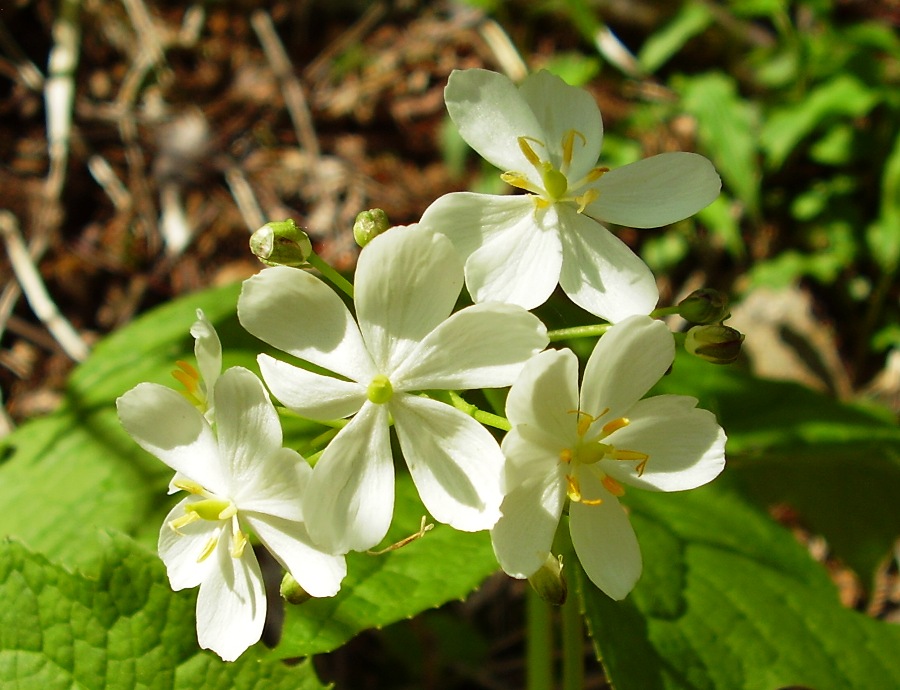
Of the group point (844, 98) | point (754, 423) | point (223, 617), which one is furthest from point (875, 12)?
point (223, 617)

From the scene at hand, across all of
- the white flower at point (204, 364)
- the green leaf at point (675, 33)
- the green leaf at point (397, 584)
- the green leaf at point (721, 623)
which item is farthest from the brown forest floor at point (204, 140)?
the white flower at point (204, 364)

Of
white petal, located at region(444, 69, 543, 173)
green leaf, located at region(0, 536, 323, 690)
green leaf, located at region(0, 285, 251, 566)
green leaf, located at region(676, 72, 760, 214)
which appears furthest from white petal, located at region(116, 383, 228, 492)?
green leaf, located at region(676, 72, 760, 214)

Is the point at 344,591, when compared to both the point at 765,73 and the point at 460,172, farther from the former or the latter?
the point at 765,73

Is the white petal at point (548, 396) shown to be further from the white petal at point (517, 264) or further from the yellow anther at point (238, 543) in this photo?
the yellow anther at point (238, 543)

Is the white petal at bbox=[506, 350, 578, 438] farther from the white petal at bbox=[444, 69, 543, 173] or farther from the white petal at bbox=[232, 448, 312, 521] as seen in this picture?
the white petal at bbox=[444, 69, 543, 173]

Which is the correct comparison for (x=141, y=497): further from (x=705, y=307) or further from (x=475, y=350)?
(x=705, y=307)

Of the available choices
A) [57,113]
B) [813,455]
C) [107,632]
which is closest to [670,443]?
[107,632]
